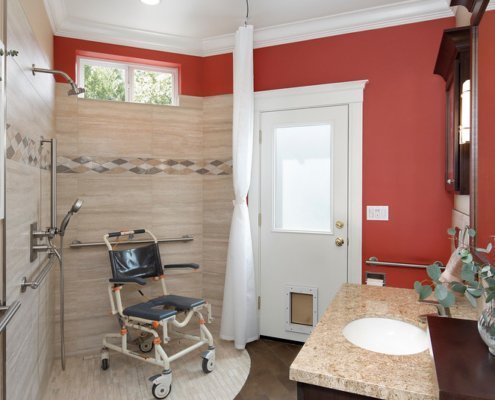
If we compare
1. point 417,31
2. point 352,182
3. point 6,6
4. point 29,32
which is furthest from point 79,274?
point 417,31

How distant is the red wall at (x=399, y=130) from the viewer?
2.76m

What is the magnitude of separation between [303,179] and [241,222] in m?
0.62

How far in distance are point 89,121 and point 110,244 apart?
3.28 feet

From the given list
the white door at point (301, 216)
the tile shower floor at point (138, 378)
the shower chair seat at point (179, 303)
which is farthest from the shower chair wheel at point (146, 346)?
the white door at point (301, 216)

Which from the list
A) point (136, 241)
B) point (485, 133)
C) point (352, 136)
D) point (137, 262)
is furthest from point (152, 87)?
point (485, 133)

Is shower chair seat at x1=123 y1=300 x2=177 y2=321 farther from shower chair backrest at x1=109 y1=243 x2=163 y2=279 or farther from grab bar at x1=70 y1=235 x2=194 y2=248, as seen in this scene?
grab bar at x1=70 y1=235 x2=194 y2=248

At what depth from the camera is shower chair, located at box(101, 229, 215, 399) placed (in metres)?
2.53

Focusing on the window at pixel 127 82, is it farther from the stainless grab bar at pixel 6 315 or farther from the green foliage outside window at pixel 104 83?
the stainless grab bar at pixel 6 315

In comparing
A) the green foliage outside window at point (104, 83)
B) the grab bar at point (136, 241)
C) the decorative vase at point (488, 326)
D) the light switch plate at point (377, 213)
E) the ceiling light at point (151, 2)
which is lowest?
the grab bar at point (136, 241)

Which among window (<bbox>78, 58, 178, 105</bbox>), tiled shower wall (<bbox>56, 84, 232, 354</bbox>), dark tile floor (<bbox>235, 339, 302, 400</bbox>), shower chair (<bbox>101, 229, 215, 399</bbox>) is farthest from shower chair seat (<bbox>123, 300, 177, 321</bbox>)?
window (<bbox>78, 58, 178, 105</bbox>)

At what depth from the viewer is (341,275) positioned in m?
3.03

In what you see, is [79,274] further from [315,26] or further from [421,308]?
[315,26]

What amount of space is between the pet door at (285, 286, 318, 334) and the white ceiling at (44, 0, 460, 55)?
2.06 metres

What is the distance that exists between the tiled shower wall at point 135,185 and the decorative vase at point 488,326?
8.24 ft
